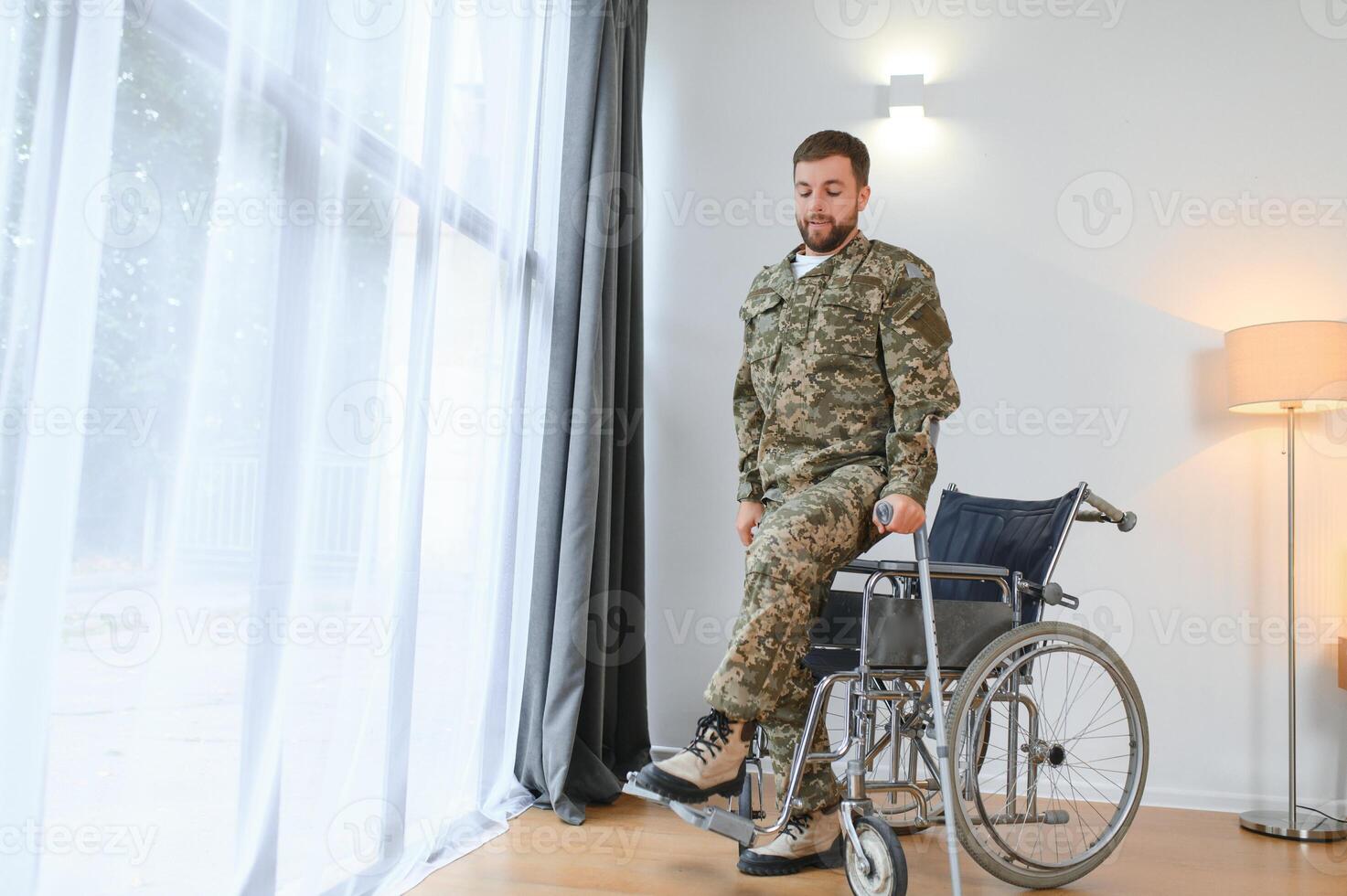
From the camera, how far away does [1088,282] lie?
302 centimetres

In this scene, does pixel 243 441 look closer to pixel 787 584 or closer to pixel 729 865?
pixel 787 584

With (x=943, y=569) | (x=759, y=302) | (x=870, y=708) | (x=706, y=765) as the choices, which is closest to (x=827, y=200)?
(x=759, y=302)

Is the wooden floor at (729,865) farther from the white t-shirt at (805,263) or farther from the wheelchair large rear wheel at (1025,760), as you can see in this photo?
the white t-shirt at (805,263)

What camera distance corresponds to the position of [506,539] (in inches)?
93.7

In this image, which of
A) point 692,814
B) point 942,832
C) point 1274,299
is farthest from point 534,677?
point 1274,299

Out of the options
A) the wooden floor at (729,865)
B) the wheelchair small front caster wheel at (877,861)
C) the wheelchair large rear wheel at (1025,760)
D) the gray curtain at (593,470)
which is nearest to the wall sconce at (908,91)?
the gray curtain at (593,470)

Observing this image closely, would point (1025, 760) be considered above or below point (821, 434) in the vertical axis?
below

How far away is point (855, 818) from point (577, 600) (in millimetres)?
904

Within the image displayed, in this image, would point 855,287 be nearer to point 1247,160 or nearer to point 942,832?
point 942,832

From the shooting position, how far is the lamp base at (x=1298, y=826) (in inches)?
96.7

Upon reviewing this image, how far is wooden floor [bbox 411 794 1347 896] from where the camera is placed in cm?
188

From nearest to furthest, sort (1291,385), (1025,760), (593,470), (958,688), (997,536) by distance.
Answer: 1. (958,688)
2. (1025,760)
3. (997,536)
4. (593,470)
5. (1291,385)

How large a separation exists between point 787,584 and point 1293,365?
1.70 m

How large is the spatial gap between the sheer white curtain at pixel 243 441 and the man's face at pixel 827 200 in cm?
71
